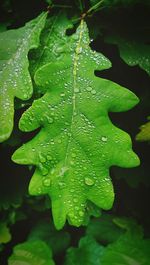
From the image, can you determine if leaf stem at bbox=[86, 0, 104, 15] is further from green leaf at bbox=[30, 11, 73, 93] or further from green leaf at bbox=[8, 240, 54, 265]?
green leaf at bbox=[8, 240, 54, 265]

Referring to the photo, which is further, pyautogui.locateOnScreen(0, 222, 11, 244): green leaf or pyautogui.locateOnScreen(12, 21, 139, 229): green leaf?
pyautogui.locateOnScreen(0, 222, 11, 244): green leaf

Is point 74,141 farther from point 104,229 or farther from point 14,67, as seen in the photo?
point 104,229

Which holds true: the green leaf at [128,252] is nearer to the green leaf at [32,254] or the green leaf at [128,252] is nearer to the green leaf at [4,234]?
the green leaf at [32,254]

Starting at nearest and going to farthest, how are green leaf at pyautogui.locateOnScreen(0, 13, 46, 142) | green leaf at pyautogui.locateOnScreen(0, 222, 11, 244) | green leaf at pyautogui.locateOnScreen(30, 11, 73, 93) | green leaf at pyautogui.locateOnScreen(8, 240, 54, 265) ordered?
green leaf at pyautogui.locateOnScreen(0, 13, 46, 142), green leaf at pyautogui.locateOnScreen(30, 11, 73, 93), green leaf at pyautogui.locateOnScreen(8, 240, 54, 265), green leaf at pyautogui.locateOnScreen(0, 222, 11, 244)

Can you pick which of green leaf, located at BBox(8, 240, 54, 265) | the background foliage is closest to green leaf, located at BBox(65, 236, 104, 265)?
the background foliage

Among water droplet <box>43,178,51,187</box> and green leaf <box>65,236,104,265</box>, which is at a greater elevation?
water droplet <box>43,178,51,187</box>

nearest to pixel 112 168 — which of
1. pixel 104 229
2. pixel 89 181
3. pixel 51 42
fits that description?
pixel 104 229

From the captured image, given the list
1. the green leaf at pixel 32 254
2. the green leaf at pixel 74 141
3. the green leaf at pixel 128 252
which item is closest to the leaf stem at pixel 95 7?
the green leaf at pixel 74 141
